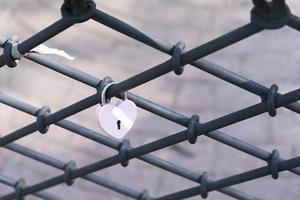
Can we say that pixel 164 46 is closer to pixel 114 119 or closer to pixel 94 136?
pixel 114 119

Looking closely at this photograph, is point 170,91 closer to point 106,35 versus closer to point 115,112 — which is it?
point 106,35

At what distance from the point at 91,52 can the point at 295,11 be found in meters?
0.37

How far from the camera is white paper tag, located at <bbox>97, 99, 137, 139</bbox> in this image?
0.66m

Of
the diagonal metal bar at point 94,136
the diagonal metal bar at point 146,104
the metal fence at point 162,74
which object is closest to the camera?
the metal fence at point 162,74

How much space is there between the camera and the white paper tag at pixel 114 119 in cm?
66

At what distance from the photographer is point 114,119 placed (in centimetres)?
66

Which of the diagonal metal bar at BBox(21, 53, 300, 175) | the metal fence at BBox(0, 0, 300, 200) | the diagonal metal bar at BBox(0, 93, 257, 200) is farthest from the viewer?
the diagonal metal bar at BBox(0, 93, 257, 200)

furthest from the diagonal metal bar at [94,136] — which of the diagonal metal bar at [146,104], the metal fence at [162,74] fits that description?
the diagonal metal bar at [146,104]

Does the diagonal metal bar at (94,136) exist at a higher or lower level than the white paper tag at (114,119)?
higher

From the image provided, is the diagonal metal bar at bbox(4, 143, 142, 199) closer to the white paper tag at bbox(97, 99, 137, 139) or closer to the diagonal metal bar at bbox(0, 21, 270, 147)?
the diagonal metal bar at bbox(0, 21, 270, 147)

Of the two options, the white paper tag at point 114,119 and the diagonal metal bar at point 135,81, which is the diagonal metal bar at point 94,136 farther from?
the white paper tag at point 114,119

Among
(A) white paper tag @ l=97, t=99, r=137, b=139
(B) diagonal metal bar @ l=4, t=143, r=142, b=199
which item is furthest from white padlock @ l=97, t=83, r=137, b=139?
(B) diagonal metal bar @ l=4, t=143, r=142, b=199

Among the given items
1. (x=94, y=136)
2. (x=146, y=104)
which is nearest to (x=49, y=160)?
(x=94, y=136)

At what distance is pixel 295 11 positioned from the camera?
1.30 metres
